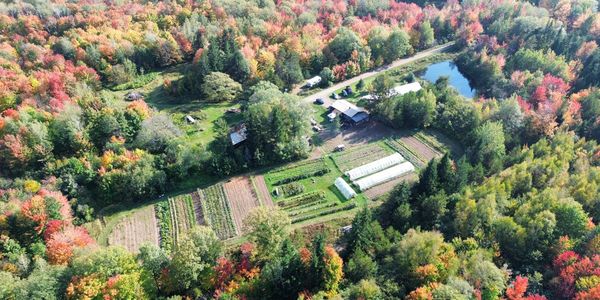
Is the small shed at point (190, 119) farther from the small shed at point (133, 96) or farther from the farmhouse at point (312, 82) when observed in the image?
the farmhouse at point (312, 82)

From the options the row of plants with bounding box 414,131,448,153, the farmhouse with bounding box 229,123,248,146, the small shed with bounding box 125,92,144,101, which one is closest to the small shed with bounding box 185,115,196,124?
the farmhouse with bounding box 229,123,248,146

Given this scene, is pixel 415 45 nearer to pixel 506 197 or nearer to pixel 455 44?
pixel 455 44

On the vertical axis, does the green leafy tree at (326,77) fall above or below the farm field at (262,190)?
above

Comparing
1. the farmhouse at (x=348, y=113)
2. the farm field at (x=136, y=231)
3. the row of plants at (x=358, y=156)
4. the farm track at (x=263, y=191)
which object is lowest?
the farm field at (x=136, y=231)

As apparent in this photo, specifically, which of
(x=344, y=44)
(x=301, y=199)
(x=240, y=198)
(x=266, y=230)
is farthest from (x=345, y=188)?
(x=344, y=44)

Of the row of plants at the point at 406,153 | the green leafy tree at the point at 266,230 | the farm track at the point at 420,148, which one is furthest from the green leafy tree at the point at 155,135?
the farm track at the point at 420,148

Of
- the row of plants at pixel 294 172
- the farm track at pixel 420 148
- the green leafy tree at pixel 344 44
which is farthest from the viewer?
the green leafy tree at pixel 344 44

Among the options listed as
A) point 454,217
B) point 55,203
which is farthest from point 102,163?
point 454,217
